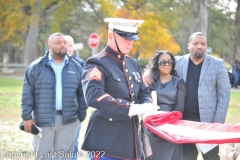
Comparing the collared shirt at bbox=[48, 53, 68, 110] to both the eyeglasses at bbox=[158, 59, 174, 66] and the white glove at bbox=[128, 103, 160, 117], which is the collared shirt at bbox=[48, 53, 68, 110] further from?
the white glove at bbox=[128, 103, 160, 117]

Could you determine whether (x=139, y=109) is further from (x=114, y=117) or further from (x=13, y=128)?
(x=13, y=128)

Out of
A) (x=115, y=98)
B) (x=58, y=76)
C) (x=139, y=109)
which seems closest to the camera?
(x=139, y=109)

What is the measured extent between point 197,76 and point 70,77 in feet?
5.23

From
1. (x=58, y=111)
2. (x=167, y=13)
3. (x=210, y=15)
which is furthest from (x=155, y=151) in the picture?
(x=210, y=15)

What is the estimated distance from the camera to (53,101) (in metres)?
6.50

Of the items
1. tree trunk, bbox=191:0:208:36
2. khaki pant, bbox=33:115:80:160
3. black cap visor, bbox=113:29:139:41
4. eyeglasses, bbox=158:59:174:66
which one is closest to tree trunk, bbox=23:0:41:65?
tree trunk, bbox=191:0:208:36

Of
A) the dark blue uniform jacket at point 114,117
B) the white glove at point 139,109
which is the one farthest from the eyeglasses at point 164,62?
the white glove at point 139,109

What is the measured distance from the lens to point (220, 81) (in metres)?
6.14

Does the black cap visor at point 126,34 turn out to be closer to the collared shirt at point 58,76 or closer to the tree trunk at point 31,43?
the collared shirt at point 58,76

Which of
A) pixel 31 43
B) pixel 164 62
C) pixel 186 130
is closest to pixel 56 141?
pixel 164 62

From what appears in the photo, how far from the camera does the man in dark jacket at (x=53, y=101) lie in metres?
6.45

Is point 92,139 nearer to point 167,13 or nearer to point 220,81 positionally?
point 220,81

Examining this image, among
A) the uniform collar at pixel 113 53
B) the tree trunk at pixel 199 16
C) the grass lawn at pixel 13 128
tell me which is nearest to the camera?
the uniform collar at pixel 113 53

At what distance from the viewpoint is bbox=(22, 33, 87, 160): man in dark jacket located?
21.2ft
